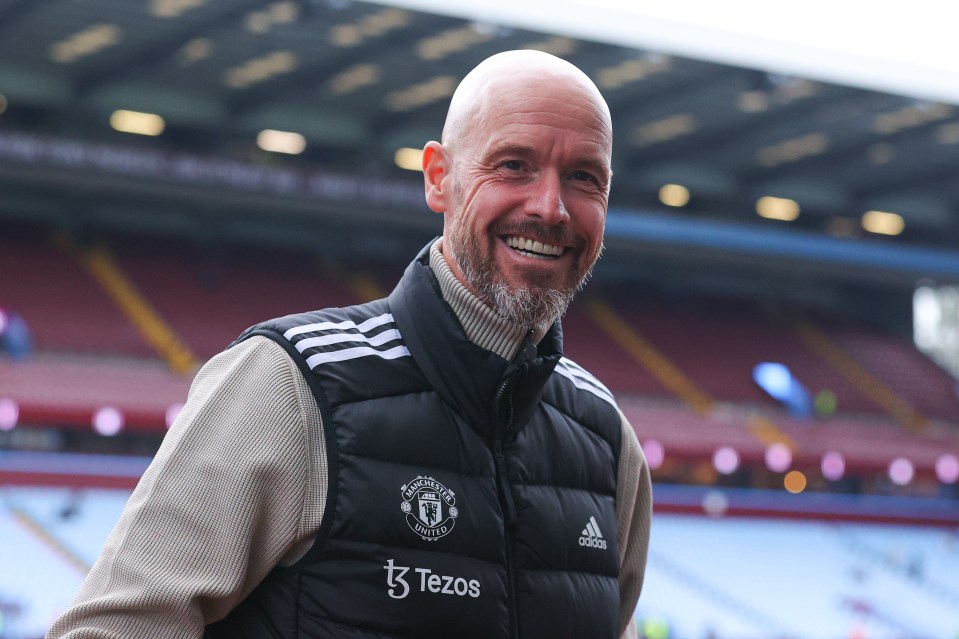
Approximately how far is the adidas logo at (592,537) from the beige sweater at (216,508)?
1.58 feet

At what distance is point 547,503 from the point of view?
203 cm

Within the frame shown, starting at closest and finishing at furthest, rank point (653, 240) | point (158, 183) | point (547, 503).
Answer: point (547, 503)
point (158, 183)
point (653, 240)

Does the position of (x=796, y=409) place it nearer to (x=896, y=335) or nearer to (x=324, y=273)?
(x=896, y=335)

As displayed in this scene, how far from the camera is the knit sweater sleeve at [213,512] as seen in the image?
1.69 meters

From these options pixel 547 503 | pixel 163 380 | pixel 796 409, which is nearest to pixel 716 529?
pixel 796 409

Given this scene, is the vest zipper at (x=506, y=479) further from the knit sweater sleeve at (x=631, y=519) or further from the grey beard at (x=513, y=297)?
the knit sweater sleeve at (x=631, y=519)

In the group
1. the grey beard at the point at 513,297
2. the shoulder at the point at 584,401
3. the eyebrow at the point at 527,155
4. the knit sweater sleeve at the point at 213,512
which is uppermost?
the eyebrow at the point at 527,155

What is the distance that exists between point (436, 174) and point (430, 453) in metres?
0.48

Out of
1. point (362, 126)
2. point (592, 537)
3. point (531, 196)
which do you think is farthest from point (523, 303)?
point (362, 126)

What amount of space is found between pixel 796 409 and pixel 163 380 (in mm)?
11890

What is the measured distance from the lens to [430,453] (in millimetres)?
1913

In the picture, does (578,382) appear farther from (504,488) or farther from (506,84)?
(506,84)

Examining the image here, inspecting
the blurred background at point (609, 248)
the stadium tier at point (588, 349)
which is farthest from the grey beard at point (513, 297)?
the stadium tier at point (588, 349)

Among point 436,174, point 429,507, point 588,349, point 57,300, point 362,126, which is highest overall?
point 436,174
